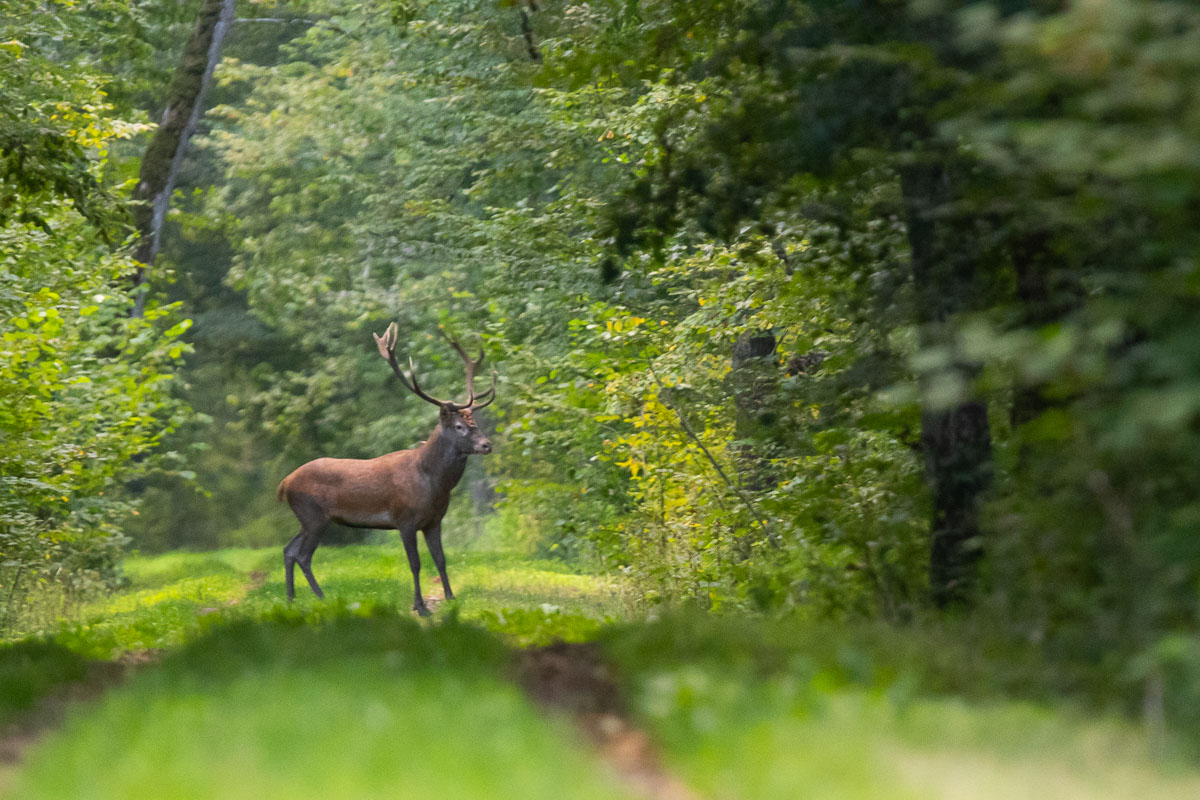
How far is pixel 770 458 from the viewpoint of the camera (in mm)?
12633

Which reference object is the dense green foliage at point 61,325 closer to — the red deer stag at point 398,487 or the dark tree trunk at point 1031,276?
the red deer stag at point 398,487

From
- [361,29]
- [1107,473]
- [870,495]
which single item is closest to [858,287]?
[870,495]

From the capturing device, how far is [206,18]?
21484 mm

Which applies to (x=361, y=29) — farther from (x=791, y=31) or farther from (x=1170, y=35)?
(x=1170, y=35)

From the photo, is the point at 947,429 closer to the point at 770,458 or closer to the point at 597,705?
the point at 597,705

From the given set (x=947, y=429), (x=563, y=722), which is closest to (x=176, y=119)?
(x=947, y=429)

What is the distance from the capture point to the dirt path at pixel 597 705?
462cm

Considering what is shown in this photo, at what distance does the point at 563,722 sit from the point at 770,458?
764 centimetres

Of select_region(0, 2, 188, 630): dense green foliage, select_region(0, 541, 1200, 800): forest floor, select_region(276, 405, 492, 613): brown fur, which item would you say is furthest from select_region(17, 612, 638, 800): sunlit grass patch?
select_region(276, 405, 492, 613): brown fur

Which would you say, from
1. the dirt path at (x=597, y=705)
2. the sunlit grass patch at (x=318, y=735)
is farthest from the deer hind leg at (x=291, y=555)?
the sunlit grass patch at (x=318, y=735)

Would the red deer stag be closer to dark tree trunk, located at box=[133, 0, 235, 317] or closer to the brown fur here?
the brown fur

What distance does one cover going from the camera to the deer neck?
15789mm

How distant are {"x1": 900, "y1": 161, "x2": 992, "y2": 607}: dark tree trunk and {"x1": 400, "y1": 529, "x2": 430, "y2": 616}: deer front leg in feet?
22.0

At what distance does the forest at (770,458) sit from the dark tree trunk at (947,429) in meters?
0.02
